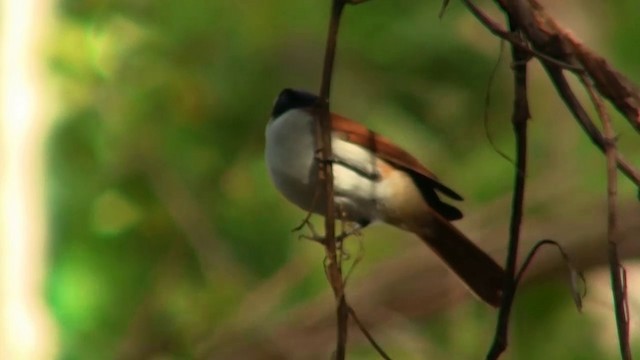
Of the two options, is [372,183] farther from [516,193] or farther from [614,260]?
[614,260]

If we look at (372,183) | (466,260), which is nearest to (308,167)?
(372,183)

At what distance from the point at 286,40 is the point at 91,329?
2079 mm

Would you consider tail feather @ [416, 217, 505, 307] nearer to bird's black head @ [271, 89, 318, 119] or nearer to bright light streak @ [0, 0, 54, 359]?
bird's black head @ [271, 89, 318, 119]

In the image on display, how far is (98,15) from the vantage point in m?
6.98

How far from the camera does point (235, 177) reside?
7277 mm

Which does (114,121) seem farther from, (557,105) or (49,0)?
(557,105)

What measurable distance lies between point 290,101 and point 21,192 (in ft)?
8.16

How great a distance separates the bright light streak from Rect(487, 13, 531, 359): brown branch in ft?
11.7

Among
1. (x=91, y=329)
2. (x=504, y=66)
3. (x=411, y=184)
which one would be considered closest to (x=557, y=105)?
(x=504, y=66)

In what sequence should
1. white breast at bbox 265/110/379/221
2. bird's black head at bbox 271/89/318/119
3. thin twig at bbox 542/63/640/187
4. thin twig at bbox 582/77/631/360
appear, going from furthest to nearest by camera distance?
bird's black head at bbox 271/89/318/119 → white breast at bbox 265/110/379/221 → thin twig at bbox 542/63/640/187 → thin twig at bbox 582/77/631/360

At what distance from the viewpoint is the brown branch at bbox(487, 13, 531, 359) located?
2.00m

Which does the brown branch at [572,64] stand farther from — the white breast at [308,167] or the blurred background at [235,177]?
the blurred background at [235,177]

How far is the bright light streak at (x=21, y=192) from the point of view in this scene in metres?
5.39

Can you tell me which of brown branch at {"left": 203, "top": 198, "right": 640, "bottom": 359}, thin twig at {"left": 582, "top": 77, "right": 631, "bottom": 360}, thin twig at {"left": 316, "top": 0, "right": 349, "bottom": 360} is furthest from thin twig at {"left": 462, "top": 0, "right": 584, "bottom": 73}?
brown branch at {"left": 203, "top": 198, "right": 640, "bottom": 359}
